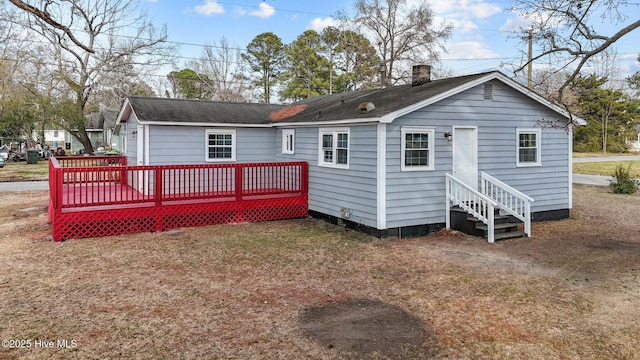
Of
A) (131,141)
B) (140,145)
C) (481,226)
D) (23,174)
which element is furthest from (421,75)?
(23,174)

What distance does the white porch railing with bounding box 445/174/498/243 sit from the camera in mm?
8312

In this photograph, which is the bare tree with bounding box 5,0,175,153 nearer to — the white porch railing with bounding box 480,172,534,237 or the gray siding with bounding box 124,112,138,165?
the gray siding with bounding box 124,112,138,165

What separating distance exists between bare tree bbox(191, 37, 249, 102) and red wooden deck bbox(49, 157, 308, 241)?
29668 millimetres

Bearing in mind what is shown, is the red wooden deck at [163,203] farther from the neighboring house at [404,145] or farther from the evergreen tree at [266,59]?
the evergreen tree at [266,59]

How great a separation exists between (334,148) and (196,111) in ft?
16.2

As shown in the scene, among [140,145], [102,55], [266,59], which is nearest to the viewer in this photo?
[140,145]

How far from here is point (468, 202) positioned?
366 inches

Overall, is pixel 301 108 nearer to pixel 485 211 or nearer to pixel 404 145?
pixel 404 145

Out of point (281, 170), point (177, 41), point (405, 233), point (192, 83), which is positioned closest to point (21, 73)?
point (177, 41)

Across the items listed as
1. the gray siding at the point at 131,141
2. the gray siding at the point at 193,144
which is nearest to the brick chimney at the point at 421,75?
the gray siding at the point at 193,144

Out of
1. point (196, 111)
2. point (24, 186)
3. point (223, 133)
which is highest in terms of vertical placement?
point (196, 111)

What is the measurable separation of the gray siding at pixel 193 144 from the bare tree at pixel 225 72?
2835 cm

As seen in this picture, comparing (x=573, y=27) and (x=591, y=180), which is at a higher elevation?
(x=573, y=27)

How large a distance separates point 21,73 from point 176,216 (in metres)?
27.5
